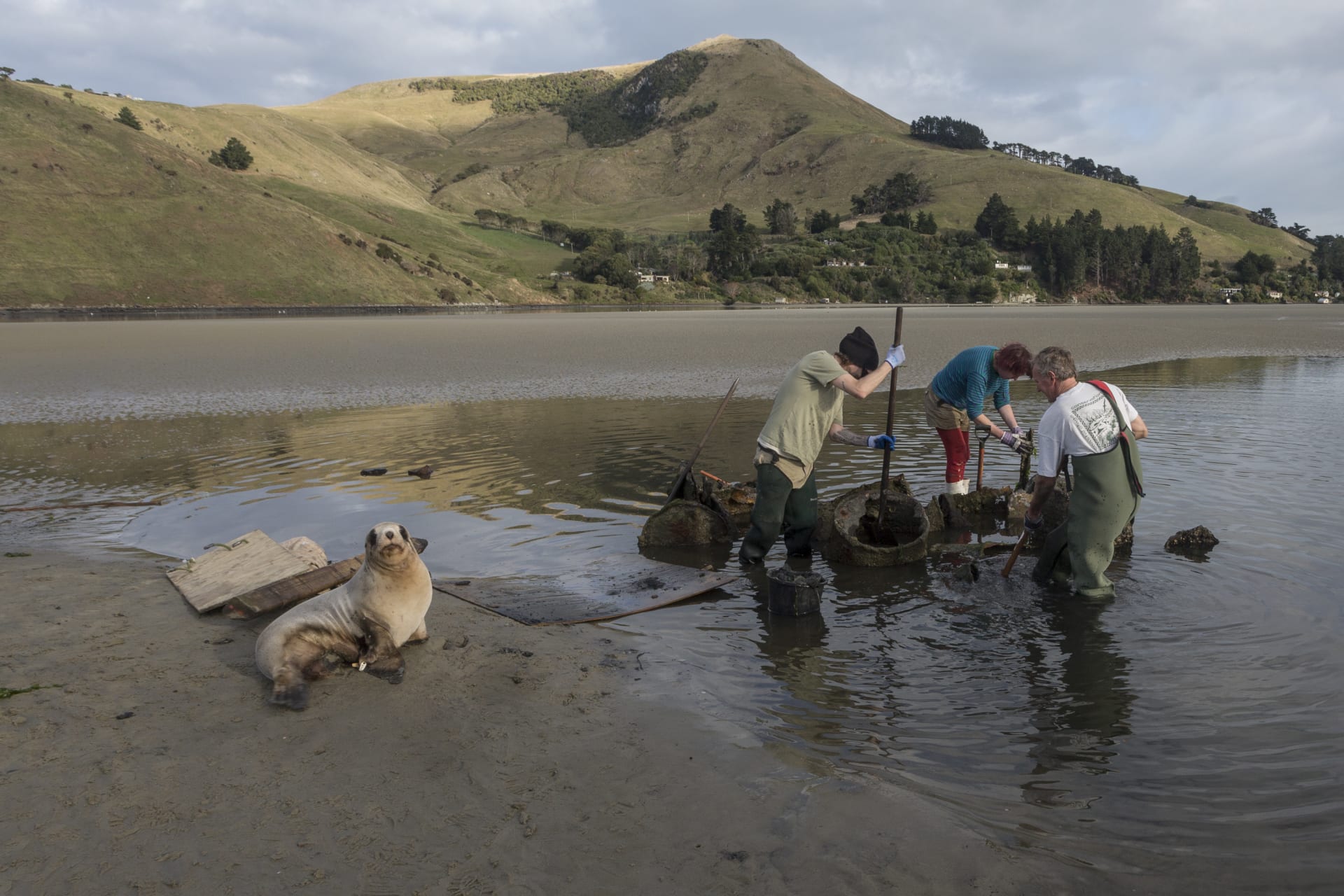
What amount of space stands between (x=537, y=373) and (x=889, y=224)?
162547 mm

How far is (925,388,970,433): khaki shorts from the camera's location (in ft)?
35.2

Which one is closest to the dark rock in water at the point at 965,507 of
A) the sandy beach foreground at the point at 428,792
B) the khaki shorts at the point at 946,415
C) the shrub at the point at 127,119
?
the khaki shorts at the point at 946,415

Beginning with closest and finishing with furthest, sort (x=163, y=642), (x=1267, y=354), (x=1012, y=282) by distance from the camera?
1. (x=163, y=642)
2. (x=1267, y=354)
3. (x=1012, y=282)

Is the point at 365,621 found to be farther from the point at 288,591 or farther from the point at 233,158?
the point at 233,158

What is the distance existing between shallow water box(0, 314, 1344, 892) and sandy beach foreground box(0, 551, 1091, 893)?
0.44 metres

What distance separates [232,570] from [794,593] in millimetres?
5113

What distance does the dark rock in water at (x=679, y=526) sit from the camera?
9875 mm

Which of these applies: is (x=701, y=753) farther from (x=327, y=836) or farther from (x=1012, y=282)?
(x=1012, y=282)

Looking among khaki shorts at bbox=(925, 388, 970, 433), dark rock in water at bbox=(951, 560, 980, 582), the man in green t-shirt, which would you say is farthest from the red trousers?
the man in green t-shirt

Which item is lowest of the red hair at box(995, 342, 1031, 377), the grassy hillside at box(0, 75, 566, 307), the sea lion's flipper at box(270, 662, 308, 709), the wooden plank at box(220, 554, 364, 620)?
the sea lion's flipper at box(270, 662, 308, 709)

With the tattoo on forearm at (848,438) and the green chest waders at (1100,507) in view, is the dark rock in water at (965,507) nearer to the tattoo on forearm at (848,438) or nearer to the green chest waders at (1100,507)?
the tattoo on forearm at (848,438)

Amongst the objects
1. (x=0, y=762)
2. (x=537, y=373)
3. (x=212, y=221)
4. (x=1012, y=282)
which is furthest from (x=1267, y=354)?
(x=1012, y=282)

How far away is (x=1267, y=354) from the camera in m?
36.0

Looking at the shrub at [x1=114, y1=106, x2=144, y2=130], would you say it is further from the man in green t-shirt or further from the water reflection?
the water reflection
